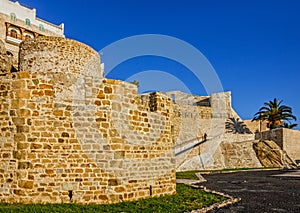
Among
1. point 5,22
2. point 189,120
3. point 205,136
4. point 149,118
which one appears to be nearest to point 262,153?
point 205,136

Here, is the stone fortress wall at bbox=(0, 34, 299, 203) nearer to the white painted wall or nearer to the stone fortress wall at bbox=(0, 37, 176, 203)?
the stone fortress wall at bbox=(0, 37, 176, 203)

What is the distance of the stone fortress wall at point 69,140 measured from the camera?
26.0ft

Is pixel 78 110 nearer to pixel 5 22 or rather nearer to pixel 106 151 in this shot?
pixel 106 151

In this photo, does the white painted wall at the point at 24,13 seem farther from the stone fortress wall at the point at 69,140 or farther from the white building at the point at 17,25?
the stone fortress wall at the point at 69,140

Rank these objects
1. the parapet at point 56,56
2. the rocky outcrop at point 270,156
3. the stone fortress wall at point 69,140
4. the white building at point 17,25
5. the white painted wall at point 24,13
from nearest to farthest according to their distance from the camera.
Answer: the stone fortress wall at point 69,140 → the parapet at point 56,56 → the rocky outcrop at point 270,156 → the white building at point 17,25 → the white painted wall at point 24,13

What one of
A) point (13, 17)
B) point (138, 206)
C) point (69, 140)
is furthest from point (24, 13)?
point (138, 206)

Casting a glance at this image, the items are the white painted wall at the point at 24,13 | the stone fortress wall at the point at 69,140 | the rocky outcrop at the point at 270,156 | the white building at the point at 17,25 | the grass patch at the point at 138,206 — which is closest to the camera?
the grass patch at the point at 138,206

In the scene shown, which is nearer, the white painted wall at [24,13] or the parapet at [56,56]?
the parapet at [56,56]

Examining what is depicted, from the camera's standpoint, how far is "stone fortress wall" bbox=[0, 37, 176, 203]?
26.0 feet

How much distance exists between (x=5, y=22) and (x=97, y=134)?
119ft

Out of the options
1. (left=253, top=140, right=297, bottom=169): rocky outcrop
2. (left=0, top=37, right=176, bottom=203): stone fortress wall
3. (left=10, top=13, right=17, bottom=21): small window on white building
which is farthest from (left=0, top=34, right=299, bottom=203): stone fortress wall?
(left=10, top=13, right=17, bottom=21): small window on white building

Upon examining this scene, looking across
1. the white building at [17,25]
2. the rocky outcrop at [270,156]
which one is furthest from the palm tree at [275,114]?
the white building at [17,25]

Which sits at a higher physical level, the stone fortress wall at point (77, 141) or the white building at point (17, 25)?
the white building at point (17, 25)

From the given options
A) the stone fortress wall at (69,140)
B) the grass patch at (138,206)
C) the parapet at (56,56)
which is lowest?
the grass patch at (138,206)
